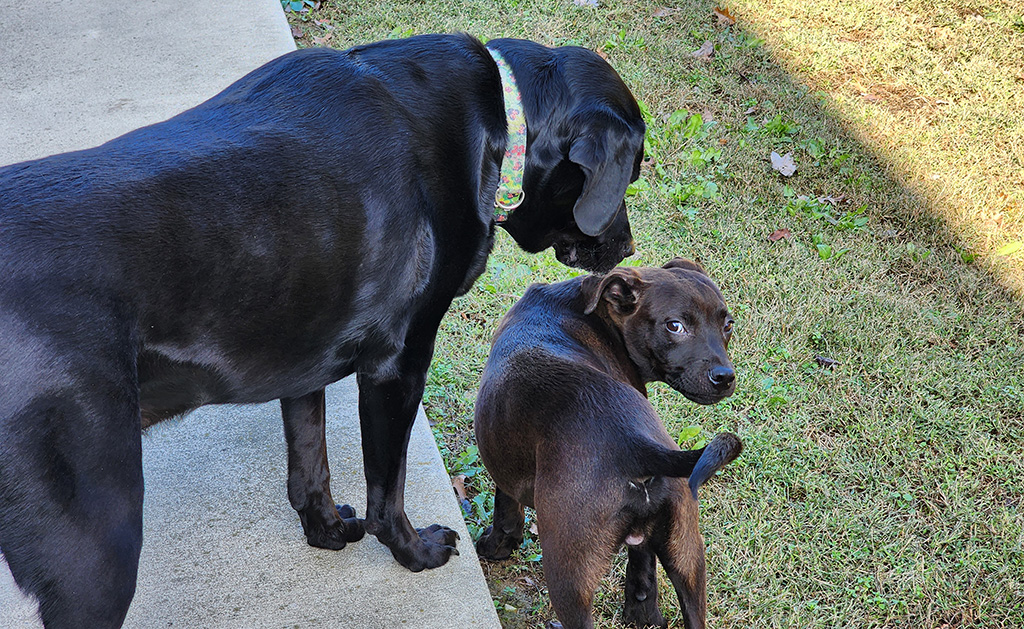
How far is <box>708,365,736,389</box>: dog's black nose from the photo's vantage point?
10.0 ft

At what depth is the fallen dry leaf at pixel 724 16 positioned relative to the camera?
274 inches

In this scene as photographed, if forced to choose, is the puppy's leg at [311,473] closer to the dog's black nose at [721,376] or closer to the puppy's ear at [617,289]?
the puppy's ear at [617,289]

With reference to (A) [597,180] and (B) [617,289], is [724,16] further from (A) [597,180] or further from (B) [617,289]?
(A) [597,180]

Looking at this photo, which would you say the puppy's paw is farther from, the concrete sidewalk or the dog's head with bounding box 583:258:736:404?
the dog's head with bounding box 583:258:736:404

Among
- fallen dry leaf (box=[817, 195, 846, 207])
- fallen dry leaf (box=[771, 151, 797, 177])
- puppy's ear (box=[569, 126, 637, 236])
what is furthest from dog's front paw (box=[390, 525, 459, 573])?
fallen dry leaf (box=[771, 151, 797, 177])

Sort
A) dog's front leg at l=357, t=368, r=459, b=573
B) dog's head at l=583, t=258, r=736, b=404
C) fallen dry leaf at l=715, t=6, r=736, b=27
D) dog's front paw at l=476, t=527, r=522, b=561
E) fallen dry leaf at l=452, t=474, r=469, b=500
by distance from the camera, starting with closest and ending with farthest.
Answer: dog's front leg at l=357, t=368, r=459, b=573, dog's head at l=583, t=258, r=736, b=404, dog's front paw at l=476, t=527, r=522, b=561, fallen dry leaf at l=452, t=474, r=469, b=500, fallen dry leaf at l=715, t=6, r=736, b=27

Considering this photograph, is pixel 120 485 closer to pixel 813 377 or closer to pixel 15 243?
pixel 15 243

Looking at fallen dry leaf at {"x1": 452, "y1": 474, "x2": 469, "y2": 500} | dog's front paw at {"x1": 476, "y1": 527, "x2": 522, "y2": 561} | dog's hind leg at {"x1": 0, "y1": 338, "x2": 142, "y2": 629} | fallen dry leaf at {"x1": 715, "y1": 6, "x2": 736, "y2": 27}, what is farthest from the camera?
fallen dry leaf at {"x1": 715, "y1": 6, "x2": 736, "y2": 27}

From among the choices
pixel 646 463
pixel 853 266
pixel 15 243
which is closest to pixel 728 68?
pixel 853 266

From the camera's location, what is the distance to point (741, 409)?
3.94 m

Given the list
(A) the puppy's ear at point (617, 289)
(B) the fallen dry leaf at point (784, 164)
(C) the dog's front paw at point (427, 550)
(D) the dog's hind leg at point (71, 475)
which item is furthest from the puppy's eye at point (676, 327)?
(B) the fallen dry leaf at point (784, 164)

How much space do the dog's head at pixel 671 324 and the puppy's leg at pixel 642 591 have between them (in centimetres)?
63

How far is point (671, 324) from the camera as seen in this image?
123 inches

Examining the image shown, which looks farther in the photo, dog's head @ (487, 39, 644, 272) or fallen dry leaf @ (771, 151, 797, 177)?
fallen dry leaf @ (771, 151, 797, 177)
